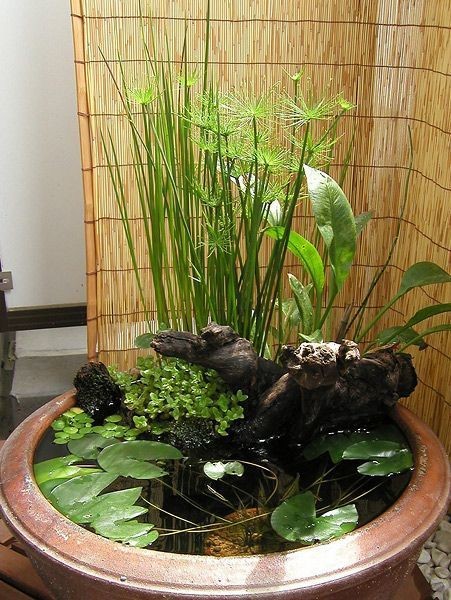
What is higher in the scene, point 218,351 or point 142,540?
point 218,351

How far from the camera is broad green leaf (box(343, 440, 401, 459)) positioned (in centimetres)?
129

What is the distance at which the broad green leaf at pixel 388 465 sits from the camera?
1260 mm

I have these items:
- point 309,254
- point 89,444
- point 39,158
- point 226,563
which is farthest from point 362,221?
point 39,158

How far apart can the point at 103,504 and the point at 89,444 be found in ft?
0.58

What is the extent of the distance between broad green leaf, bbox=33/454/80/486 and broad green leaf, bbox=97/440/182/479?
49 mm

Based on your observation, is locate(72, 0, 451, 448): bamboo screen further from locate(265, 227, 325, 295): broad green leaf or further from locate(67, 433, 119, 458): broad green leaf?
locate(67, 433, 119, 458): broad green leaf

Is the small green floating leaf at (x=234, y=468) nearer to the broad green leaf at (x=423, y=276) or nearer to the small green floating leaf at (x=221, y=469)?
the small green floating leaf at (x=221, y=469)

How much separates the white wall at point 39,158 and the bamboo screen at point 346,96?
15.1 inches

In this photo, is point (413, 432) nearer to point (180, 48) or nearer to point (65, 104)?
point (180, 48)

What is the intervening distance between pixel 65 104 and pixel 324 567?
1390mm

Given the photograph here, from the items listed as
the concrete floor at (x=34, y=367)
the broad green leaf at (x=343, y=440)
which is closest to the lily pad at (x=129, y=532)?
the broad green leaf at (x=343, y=440)

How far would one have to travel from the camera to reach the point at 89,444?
1329mm

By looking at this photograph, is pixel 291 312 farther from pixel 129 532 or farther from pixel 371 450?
pixel 129 532

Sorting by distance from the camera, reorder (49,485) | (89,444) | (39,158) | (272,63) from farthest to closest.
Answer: (39,158), (272,63), (89,444), (49,485)
